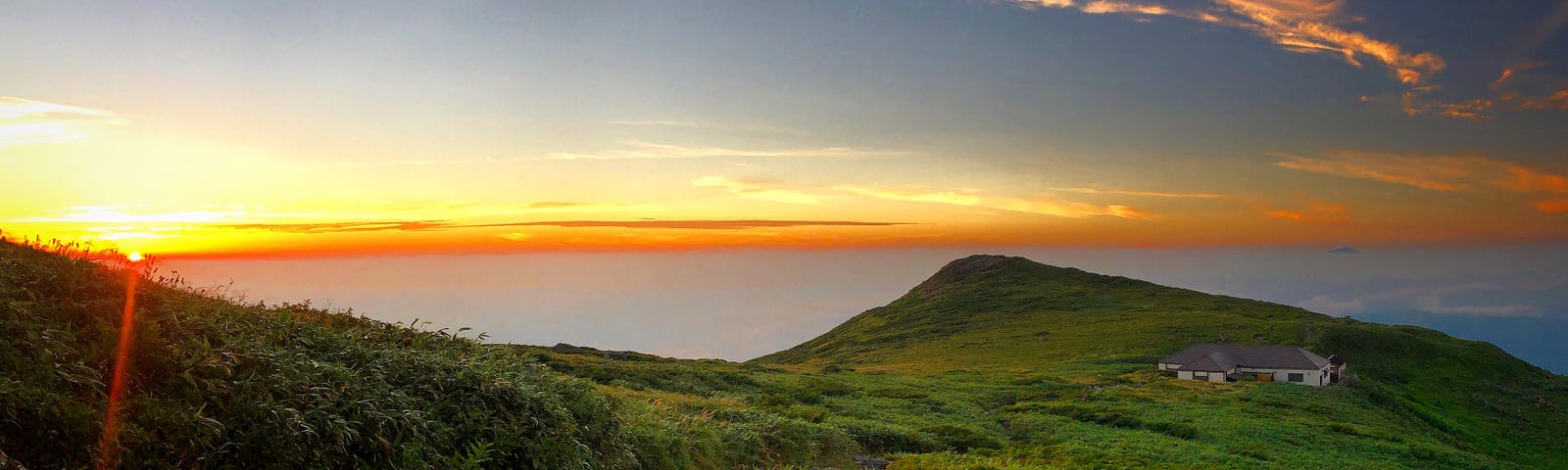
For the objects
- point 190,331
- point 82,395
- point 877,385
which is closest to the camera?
point 82,395

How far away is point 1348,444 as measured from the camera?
178ft

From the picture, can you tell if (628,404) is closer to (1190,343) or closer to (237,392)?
(237,392)

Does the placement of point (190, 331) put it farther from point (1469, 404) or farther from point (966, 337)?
point (966, 337)

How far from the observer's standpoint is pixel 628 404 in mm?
20031

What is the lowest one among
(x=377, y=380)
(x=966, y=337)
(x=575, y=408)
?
(x=966, y=337)

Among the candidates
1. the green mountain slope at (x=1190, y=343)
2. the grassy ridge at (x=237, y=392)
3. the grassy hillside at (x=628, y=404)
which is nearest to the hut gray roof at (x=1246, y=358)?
the green mountain slope at (x=1190, y=343)

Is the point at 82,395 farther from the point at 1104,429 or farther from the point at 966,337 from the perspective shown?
the point at 966,337

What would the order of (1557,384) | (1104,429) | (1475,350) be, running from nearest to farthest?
(1104,429), (1557,384), (1475,350)

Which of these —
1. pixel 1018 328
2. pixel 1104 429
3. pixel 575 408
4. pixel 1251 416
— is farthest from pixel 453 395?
pixel 1018 328

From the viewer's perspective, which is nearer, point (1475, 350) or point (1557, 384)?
point (1557, 384)

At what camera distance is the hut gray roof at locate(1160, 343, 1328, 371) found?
9112 centimetres

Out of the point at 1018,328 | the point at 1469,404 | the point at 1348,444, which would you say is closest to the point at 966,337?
the point at 1018,328

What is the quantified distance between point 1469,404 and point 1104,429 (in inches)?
2640

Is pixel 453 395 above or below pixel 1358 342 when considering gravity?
above
